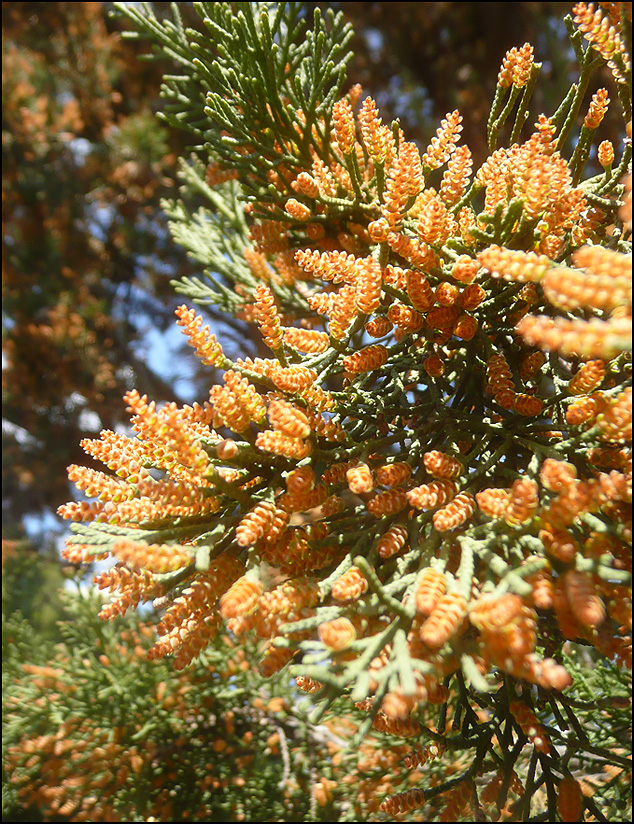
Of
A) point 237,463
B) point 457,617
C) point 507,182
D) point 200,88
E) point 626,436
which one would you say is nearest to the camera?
point 457,617

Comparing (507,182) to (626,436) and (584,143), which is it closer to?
(584,143)

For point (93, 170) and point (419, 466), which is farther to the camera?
point (93, 170)

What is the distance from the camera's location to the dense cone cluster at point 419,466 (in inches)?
31.3

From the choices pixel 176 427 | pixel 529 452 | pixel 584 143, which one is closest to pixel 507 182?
pixel 584 143

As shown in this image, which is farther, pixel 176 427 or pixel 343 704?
pixel 343 704

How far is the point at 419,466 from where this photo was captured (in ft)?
3.89

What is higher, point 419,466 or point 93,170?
point 93,170

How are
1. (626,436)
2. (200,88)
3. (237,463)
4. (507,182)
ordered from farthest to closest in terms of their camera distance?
(200,88)
(507,182)
(237,463)
(626,436)

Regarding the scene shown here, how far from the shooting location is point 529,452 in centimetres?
120

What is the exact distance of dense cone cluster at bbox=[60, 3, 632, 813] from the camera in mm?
795

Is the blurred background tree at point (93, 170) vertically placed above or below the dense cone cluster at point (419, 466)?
above

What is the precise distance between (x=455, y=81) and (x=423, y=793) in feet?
14.6

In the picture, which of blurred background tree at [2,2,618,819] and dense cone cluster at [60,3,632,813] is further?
blurred background tree at [2,2,618,819]

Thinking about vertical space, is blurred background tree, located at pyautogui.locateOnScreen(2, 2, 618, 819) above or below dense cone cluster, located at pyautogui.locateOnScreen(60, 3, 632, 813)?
above
